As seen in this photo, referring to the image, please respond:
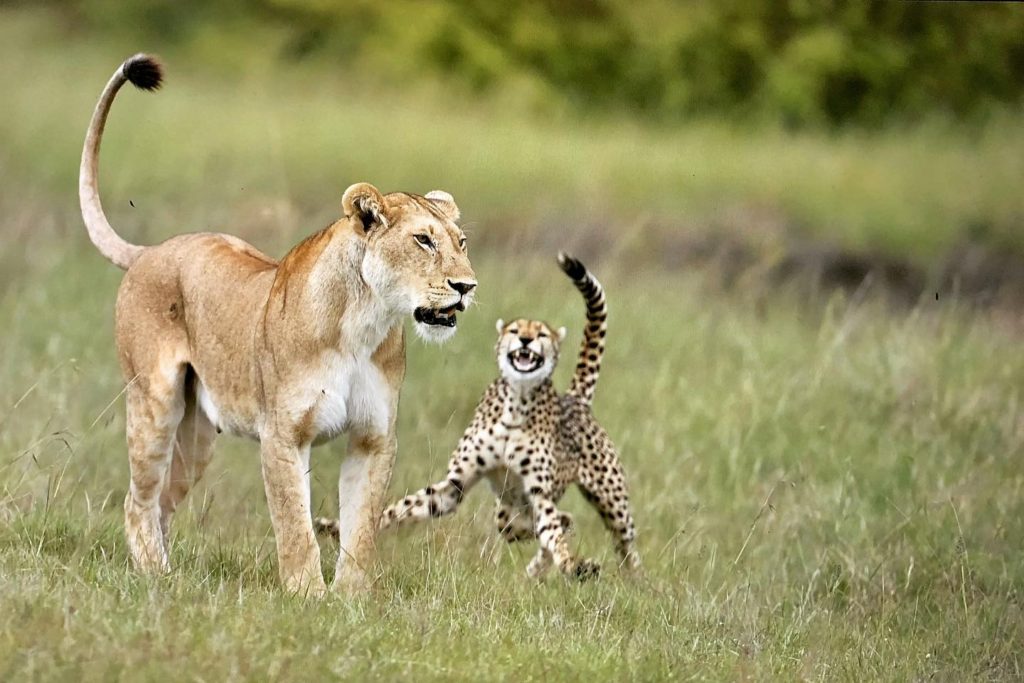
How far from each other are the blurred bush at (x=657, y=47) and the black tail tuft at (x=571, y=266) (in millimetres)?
12345

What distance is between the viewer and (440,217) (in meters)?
6.70

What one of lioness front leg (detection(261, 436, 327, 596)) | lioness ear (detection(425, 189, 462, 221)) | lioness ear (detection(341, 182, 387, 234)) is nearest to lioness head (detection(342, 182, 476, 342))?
lioness ear (detection(341, 182, 387, 234))

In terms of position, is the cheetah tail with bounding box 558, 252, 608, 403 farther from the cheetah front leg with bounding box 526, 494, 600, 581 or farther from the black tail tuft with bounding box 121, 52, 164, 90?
the black tail tuft with bounding box 121, 52, 164, 90

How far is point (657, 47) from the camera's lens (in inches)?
891

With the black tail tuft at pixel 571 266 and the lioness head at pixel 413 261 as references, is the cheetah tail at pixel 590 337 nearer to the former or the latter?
the black tail tuft at pixel 571 266

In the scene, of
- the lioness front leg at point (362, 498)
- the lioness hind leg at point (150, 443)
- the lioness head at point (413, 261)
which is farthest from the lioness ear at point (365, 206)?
the lioness hind leg at point (150, 443)

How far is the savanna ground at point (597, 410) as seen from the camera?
19.8ft

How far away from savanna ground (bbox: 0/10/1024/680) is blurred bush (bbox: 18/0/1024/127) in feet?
2.28

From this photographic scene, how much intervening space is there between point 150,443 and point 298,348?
973mm

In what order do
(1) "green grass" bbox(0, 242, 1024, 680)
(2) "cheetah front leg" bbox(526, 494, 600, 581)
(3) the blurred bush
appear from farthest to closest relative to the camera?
(3) the blurred bush
(2) "cheetah front leg" bbox(526, 494, 600, 581)
(1) "green grass" bbox(0, 242, 1024, 680)

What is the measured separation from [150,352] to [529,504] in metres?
2.01

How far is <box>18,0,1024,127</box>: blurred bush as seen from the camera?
21.3 metres

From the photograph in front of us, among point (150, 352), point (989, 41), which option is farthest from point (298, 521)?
point (989, 41)

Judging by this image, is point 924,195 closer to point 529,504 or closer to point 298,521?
point 529,504
